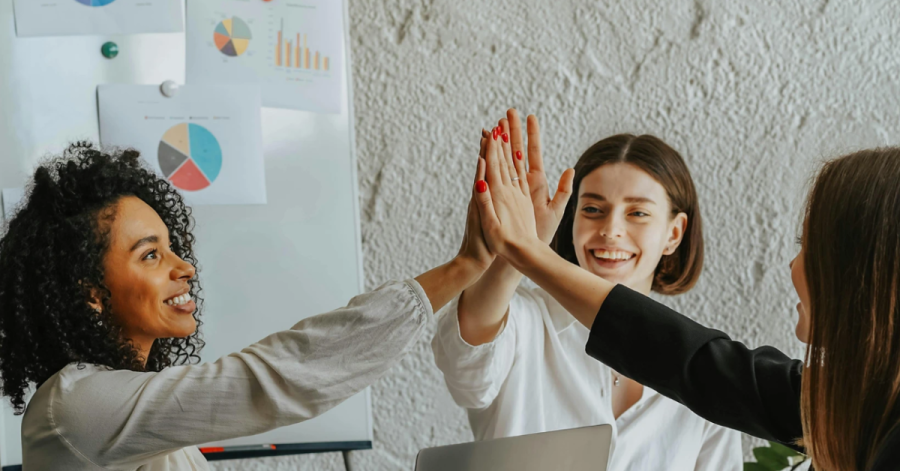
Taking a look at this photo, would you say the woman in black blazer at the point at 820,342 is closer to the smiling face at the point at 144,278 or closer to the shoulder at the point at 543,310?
the shoulder at the point at 543,310

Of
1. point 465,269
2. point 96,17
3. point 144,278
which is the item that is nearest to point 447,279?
point 465,269

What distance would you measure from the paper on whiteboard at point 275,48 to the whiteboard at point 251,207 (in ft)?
0.08

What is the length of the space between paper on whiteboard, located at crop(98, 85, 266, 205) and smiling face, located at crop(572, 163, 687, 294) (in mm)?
676

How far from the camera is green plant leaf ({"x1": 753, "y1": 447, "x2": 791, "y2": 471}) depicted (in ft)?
5.30

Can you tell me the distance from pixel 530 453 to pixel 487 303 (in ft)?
1.24

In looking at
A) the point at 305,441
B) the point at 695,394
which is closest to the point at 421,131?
the point at 305,441

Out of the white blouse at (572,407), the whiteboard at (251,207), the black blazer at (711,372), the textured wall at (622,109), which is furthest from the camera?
the textured wall at (622,109)

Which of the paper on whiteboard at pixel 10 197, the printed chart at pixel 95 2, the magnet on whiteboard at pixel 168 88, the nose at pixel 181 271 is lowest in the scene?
the nose at pixel 181 271

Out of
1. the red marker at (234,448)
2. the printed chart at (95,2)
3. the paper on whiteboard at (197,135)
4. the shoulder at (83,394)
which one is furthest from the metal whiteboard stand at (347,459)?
the printed chart at (95,2)

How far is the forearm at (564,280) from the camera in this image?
3.35 ft

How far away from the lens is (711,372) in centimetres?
94

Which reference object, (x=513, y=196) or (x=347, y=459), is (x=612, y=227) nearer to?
(x=513, y=196)

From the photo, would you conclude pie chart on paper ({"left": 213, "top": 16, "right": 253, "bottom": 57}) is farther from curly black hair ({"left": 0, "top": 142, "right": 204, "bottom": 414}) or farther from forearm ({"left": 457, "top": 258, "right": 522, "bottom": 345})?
forearm ({"left": 457, "top": 258, "right": 522, "bottom": 345})

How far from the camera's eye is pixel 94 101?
1.59m
